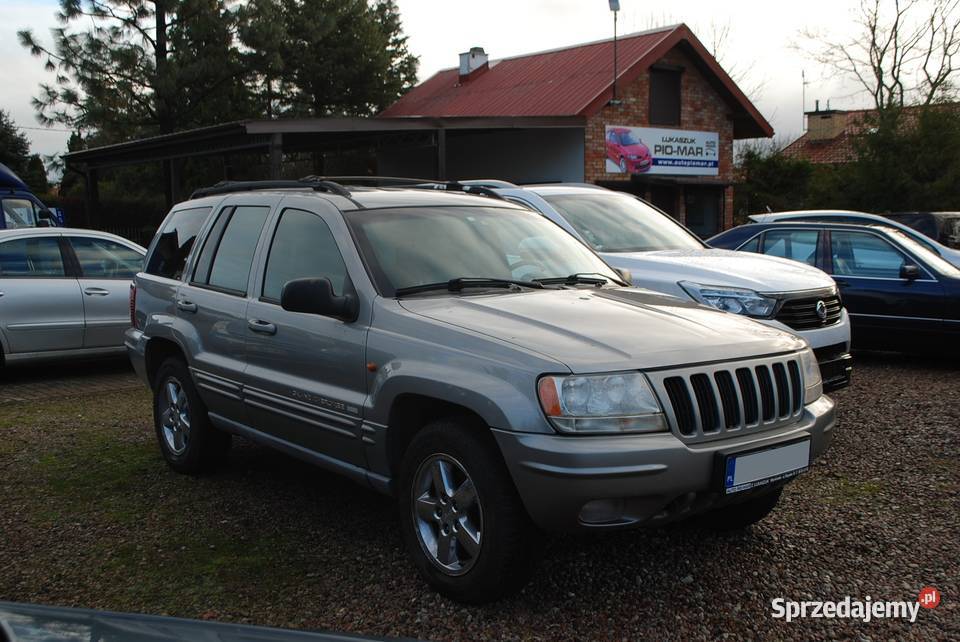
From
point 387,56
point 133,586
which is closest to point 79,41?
point 387,56

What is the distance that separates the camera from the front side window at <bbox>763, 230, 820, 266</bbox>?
9828 millimetres

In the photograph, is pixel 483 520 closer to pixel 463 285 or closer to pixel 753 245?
pixel 463 285

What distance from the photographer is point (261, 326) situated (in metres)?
4.72

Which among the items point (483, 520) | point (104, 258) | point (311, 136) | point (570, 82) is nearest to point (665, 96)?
point (570, 82)

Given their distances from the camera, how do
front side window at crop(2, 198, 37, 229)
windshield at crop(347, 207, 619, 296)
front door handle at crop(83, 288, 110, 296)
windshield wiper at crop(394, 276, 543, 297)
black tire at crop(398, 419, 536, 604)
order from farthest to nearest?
front side window at crop(2, 198, 37, 229) → front door handle at crop(83, 288, 110, 296) → windshield at crop(347, 207, 619, 296) → windshield wiper at crop(394, 276, 543, 297) → black tire at crop(398, 419, 536, 604)

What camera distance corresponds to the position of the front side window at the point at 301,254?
4465mm

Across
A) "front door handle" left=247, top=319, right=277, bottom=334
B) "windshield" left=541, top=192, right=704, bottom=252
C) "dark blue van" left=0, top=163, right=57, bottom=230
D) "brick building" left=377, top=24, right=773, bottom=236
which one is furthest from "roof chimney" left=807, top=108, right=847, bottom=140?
"front door handle" left=247, top=319, right=277, bottom=334

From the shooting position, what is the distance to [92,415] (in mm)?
7613

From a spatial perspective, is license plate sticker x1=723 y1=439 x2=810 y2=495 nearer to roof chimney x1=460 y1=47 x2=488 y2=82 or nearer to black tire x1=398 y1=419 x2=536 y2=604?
black tire x1=398 y1=419 x2=536 y2=604

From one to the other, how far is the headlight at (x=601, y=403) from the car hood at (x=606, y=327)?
2.2 inches

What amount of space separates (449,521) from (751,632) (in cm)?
123

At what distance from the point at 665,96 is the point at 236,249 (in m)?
20.7

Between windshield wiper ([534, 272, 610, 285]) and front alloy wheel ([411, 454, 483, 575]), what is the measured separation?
1.26 m

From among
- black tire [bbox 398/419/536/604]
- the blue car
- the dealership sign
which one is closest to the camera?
black tire [bbox 398/419/536/604]
